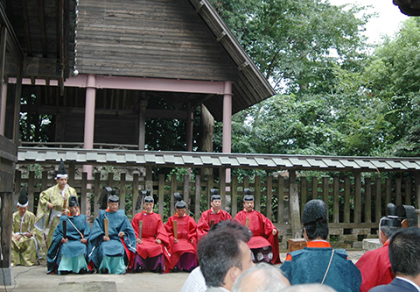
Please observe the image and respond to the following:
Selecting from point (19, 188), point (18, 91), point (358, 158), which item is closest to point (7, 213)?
point (18, 91)

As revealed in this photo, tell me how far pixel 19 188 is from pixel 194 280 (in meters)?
7.10

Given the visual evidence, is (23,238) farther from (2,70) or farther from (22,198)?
(2,70)

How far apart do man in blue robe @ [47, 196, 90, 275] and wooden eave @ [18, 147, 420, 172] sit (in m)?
1.32

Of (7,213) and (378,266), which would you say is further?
(7,213)

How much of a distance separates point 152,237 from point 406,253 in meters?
6.56

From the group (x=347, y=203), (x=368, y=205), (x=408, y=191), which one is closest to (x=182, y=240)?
(x=347, y=203)

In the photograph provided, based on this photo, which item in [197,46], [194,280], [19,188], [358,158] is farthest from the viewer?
[197,46]

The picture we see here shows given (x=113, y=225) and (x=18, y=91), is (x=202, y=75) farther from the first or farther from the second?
(x=18, y=91)

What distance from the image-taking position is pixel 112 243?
322 inches

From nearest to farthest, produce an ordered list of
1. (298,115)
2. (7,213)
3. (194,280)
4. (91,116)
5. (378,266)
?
(194,280), (378,266), (7,213), (91,116), (298,115)

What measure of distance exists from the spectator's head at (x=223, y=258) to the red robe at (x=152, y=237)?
→ 6010mm

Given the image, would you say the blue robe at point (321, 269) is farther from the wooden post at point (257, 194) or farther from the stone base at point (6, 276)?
the wooden post at point (257, 194)

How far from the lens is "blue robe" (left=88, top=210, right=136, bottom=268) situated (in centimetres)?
808

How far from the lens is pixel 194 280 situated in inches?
123
